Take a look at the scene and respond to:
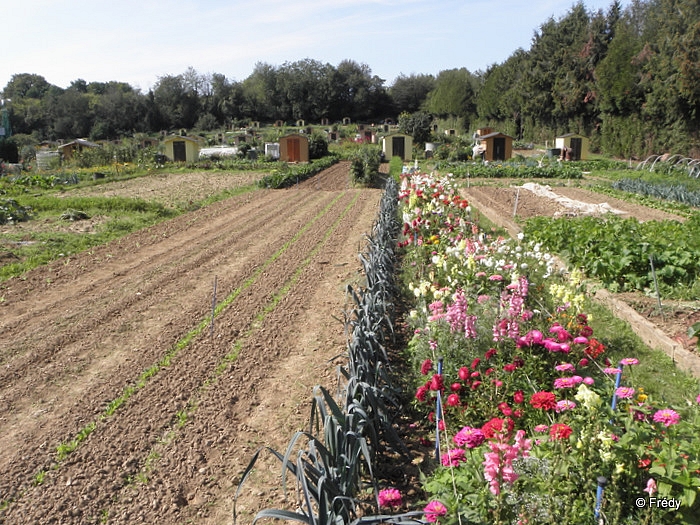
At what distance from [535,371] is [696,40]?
34.2 m

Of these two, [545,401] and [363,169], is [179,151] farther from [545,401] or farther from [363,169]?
[545,401]

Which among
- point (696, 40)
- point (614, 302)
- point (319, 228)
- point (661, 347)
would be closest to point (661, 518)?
point (661, 347)

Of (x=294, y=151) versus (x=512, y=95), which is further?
(x=512, y=95)

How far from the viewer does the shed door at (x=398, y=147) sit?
40.8 meters

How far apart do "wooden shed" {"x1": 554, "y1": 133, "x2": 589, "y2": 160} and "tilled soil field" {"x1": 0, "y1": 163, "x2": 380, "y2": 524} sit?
32.0m

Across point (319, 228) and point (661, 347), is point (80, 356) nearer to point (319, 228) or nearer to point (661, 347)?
point (661, 347)

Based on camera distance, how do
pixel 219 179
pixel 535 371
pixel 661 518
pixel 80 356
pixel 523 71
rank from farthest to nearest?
1. pixel 523 71
2. pixel 219 179
3. pixel 80 356
4. pixel 535 371
5. pixel 661 518

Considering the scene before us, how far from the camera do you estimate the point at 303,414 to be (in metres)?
5.02

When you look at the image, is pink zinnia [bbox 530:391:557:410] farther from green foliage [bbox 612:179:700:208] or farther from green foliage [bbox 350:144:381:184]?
green foliage [bbox 350:144:381:184]

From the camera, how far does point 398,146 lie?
4103 centimetres

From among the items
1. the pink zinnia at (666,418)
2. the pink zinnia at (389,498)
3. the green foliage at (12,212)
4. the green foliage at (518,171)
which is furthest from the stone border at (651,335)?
the green foliage at (518,171)

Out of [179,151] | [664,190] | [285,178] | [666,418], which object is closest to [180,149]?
[179,151]

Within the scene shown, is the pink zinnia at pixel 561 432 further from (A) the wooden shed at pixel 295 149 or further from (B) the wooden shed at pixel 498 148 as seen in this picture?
(A) the wooden shed at pixel 295 149

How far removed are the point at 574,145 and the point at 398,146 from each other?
1202 cm
